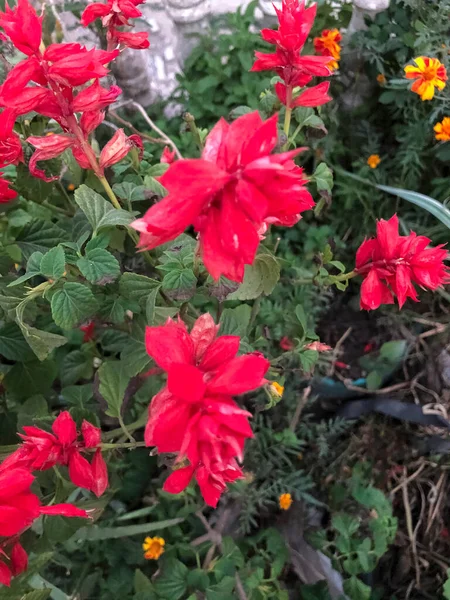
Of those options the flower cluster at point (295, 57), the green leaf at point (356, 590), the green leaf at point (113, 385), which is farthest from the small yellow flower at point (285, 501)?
the flower cluster at point (295, 57)

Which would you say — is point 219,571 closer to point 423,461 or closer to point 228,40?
point 423,461

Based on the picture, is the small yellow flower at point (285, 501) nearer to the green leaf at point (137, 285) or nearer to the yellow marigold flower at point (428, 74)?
the green leaf at point (137, 285)

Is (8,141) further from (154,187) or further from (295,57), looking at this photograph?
(295,57)

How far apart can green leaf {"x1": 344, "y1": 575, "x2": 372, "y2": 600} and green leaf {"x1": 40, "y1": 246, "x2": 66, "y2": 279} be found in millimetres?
706

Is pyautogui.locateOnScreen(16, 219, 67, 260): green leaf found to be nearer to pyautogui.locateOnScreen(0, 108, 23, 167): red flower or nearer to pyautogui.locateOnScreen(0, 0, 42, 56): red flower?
pyautogui.locateOnScreen(0, 108, 23, 167): red flower

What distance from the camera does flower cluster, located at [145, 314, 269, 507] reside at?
1.13ft

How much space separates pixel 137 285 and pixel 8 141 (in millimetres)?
181

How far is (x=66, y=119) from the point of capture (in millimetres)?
451

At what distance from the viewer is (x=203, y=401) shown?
0.36 m

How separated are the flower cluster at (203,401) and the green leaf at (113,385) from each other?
238 mm

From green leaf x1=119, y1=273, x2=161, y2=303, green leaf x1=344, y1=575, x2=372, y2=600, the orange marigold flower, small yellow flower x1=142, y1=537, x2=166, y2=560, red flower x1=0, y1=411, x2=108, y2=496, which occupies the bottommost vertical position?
small yellow flower x1=142, y1=537, x2=166, y2=560

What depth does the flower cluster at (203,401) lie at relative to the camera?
0.34 m

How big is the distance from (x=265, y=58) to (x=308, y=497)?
765 millimetres

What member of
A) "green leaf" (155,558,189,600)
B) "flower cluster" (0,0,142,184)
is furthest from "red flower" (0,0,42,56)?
"green leaf" (155,558,189,600)
